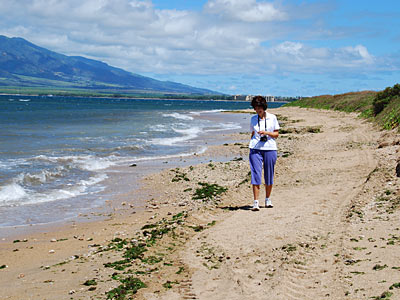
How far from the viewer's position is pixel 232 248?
7.02m

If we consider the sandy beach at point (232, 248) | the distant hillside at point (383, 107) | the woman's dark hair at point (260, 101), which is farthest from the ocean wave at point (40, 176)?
the distant hillside at point (383, 107)

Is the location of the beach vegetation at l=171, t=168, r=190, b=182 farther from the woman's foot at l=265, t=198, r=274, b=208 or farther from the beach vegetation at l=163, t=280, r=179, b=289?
the beach vegetation at l=163, t=280, r=179, b=289

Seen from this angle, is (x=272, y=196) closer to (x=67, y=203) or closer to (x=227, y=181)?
(x=227, y=181)

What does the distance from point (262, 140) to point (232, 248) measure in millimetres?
2801

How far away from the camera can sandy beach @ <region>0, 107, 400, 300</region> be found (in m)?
5.55

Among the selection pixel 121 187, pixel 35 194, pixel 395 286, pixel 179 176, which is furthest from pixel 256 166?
pixel 35 194

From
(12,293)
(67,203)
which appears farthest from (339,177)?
(12,293)

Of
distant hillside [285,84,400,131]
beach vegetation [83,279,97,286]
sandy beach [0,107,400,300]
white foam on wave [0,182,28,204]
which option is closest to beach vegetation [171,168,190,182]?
sandy beach [0,107,400,300]

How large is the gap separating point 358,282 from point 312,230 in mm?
2241

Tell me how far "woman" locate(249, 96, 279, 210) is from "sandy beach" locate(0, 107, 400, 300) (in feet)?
2.48

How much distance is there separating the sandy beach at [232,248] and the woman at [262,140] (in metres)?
0.76

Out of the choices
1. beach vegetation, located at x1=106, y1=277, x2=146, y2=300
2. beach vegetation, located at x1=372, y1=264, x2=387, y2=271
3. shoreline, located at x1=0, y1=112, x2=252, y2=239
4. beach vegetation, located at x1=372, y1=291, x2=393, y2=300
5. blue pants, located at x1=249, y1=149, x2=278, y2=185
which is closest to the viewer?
beach vegetation, located at x1=372, y1=291, x2=393, y2=300

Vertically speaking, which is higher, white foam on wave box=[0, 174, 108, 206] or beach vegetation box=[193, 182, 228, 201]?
beach vegetation box=[193, 182, 228, 201]

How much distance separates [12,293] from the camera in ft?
19.7
